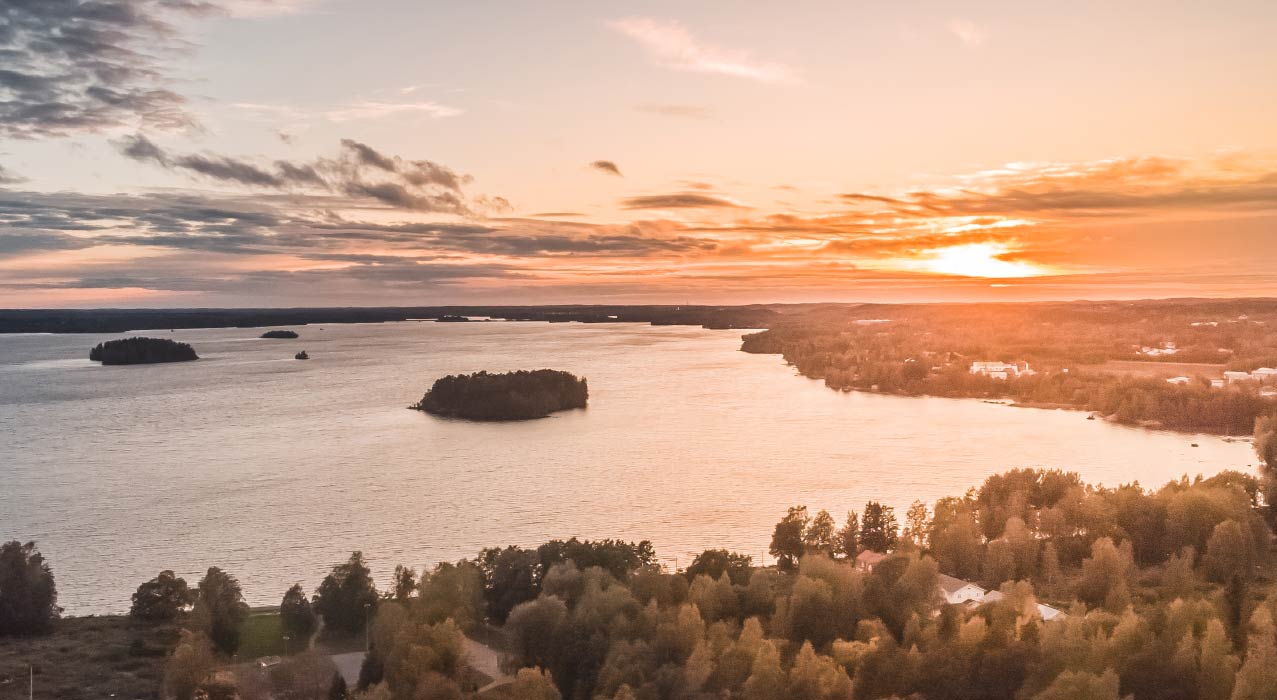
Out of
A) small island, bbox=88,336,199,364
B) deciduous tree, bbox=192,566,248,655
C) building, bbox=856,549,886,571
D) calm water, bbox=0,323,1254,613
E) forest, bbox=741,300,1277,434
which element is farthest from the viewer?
small island, bbox=88,336,199,364

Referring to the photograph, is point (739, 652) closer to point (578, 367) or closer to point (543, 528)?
point (543, 528)

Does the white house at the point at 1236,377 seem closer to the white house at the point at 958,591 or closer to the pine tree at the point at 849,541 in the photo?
the pine tree at the point at 849,541

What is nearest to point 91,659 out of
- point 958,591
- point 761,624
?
point 761,624

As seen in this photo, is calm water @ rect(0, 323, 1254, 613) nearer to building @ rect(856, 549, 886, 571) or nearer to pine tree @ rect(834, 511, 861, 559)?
pine tree @ rect(834, 511, 861, 559)

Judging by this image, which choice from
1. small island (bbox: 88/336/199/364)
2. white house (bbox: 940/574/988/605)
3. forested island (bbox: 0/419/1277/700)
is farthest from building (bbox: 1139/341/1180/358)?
small island (bbox: 88/336/199/364)

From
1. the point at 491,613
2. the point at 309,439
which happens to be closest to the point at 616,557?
the point at 491,613

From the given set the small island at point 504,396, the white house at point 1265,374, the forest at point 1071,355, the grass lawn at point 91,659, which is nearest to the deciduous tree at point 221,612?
the grass lawn at point 91,659

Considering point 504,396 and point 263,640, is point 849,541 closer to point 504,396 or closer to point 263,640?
point 263,640
